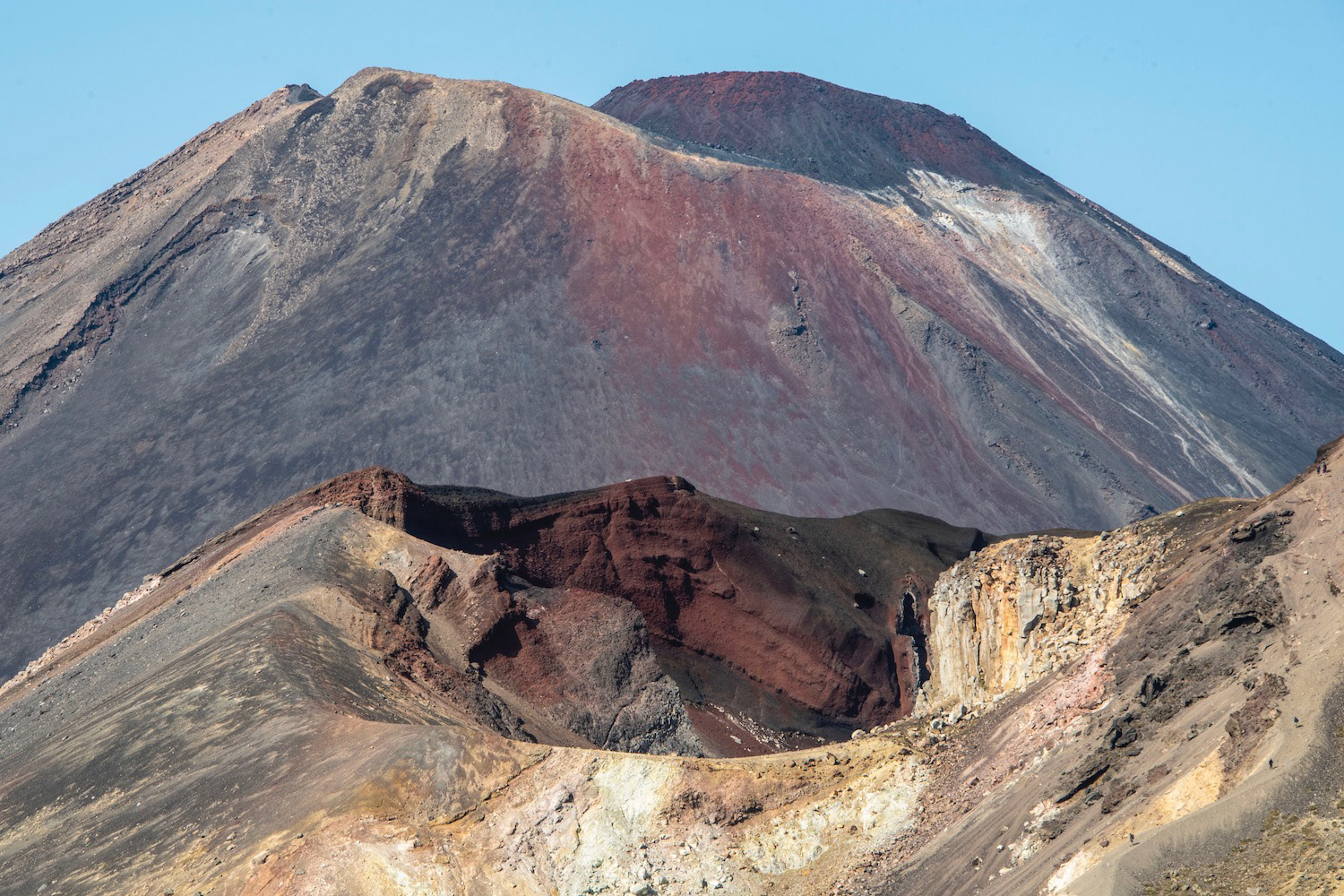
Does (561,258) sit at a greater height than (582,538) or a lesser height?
greater

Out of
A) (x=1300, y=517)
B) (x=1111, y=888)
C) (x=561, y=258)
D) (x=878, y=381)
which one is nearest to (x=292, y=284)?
(x=561, y=258)

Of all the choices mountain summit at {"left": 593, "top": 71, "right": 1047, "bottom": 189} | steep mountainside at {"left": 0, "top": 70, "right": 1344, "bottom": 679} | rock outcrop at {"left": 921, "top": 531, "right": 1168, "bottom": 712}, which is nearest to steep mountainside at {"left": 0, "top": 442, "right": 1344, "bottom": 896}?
rock outcrop at {"left": 921, "top": 531, "right": 1168, "bottom": 712}

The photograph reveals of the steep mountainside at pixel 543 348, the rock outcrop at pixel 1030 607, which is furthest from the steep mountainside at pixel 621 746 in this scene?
the steep mountainside at pixel 543 348

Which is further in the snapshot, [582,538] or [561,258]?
[561,258]

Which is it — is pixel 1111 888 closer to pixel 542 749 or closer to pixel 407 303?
pixel 542 749

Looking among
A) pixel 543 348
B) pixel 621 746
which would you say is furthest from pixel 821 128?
pixel 621 746

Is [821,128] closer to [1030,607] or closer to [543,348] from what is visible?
[543,348]

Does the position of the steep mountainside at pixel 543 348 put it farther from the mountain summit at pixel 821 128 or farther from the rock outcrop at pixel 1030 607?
the rock outcrop at pixel 1030 607
